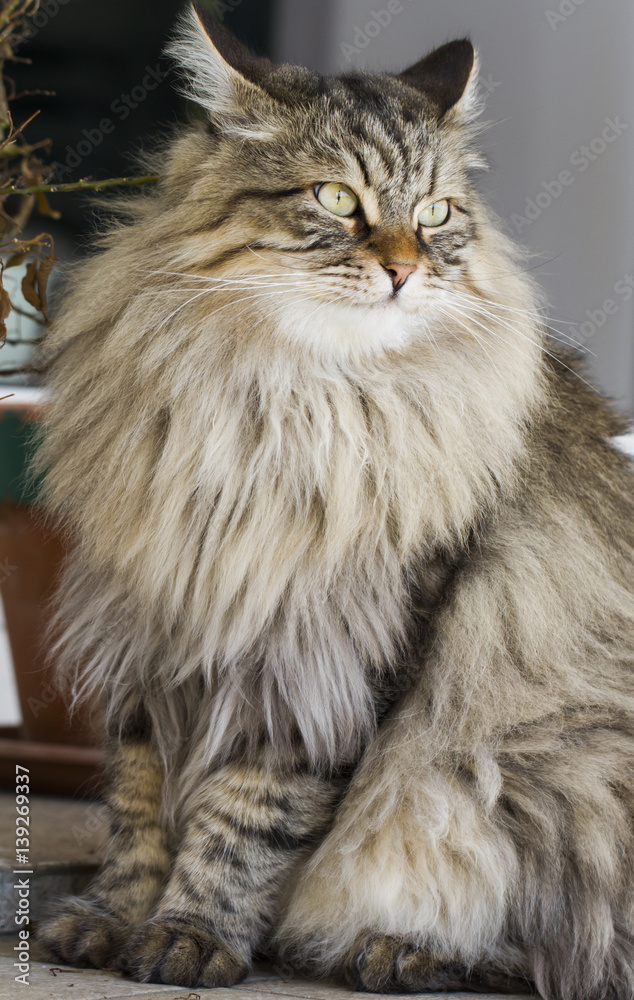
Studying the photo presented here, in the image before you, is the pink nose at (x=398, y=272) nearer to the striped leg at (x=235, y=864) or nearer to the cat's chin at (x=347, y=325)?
the cat's chin at (x=347, y=325)

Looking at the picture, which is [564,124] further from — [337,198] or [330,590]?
[330,590]

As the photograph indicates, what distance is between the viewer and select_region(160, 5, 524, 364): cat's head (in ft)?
4.42

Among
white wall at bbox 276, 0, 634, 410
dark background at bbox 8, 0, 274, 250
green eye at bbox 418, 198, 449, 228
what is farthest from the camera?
dark background at bbox 8, 0, 274, 250

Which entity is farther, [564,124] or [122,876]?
[564,124]

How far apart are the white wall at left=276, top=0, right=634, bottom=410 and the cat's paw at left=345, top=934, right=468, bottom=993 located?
6.89ft

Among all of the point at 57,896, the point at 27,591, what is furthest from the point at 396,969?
the point at 27,591

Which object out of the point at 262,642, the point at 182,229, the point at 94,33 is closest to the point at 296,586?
the point at 262,642

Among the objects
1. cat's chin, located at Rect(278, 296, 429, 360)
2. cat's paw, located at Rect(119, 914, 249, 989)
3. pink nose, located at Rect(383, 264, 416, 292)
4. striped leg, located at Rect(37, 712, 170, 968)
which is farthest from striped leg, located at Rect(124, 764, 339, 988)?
pink nose, located at Rect(383, 264, 416, 292)

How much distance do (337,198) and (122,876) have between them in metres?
1.15

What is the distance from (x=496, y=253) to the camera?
164 cm

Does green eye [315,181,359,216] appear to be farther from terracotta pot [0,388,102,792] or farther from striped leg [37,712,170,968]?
terracotta pot [0,388,102,792]

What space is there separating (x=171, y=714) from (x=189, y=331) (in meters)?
0.63

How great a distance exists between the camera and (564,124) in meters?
3.01

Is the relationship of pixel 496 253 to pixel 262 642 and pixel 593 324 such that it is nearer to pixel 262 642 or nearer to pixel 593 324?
pixel 262 642
